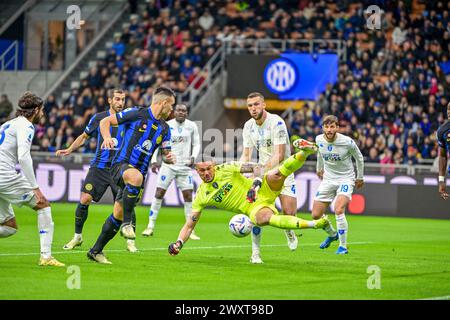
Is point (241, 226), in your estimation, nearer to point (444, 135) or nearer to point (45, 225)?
point (45, 225)

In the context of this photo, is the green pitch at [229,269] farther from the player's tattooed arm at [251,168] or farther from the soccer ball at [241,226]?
the player's tattooed arm at [251,168]

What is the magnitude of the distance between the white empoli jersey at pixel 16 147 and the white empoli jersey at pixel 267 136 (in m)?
4.33

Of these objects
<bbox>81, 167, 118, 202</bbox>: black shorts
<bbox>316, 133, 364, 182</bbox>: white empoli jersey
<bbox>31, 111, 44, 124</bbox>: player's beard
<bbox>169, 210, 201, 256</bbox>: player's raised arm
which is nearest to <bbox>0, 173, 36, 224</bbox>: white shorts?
<bbox>31, 111, 44, 124</bbox>: player's beard

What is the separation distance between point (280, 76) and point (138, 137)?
2095 centimetres

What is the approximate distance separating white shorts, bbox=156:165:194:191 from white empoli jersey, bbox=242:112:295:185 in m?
4.62

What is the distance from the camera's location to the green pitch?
1025cm

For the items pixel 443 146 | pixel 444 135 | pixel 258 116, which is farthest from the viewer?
pixel 443 146

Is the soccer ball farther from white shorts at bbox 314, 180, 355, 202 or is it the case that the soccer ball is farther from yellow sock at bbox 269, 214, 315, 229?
white shorts at bbox 314, 180, 355, 202

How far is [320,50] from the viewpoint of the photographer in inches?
1288

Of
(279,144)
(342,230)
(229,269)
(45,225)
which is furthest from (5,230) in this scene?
(342,230)
